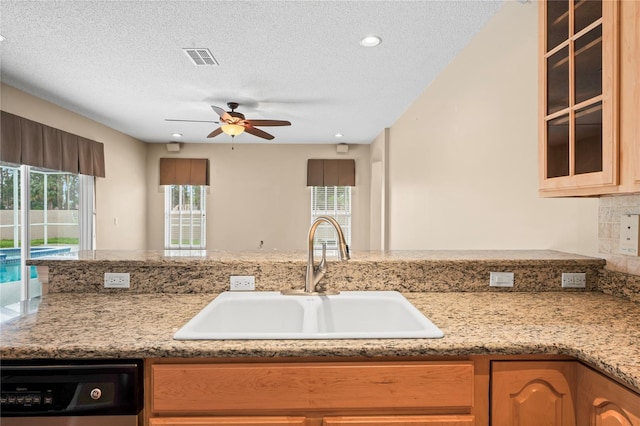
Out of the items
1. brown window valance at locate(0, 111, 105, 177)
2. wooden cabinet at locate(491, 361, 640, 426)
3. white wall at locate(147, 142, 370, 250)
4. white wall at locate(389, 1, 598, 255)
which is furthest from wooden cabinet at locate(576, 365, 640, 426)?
white wall at locate(147, 142, 370, 250)

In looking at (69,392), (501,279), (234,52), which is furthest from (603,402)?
(234,52)

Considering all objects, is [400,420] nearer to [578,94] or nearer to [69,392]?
[69,392]

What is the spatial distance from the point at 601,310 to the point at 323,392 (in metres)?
1.05

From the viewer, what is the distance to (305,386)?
998mm

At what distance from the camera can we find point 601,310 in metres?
1.31

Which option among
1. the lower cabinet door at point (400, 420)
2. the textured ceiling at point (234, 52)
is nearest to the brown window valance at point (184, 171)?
the textured ceiling at point (234, 52)

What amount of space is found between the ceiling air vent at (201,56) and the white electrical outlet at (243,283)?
2.07 metres

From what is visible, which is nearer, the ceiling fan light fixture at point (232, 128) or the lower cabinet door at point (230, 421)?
the lower cabinet door at point (230, 421)

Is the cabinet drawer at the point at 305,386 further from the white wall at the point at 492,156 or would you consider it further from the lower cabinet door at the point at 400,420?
the white wall at the point at 492,156

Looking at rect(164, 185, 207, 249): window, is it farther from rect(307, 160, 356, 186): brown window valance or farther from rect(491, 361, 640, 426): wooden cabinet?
rect(491, 361, 640, 426): wooden cabinet

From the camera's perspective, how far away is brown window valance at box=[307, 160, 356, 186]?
7.00 metres

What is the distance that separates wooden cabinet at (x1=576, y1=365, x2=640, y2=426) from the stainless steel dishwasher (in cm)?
121

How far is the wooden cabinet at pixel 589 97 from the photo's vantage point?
1.10 m

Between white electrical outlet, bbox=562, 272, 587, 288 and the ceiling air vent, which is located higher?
the ceiling air vent
